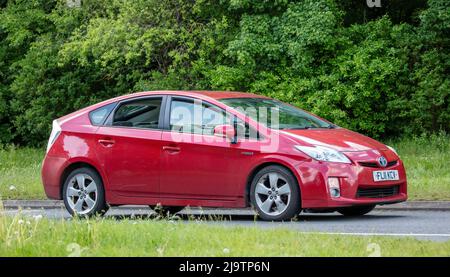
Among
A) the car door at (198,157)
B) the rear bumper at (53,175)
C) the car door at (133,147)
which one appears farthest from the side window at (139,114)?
the rear bumper at (53,175)

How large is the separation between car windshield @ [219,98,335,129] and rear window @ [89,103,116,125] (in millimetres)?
1681

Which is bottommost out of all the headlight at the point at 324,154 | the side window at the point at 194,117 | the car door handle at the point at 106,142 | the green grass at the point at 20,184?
the green grass at the point at 20,184

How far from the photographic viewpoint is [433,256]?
846cm

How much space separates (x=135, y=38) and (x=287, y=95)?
5193mm

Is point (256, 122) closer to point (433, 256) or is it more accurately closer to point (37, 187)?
point (433, 256)

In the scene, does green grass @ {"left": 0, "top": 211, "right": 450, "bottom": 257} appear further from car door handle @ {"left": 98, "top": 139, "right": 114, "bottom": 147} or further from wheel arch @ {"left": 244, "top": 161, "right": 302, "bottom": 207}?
car door handle @ {"left": 98, "top": 139, "right": 114, "bottom": 147}

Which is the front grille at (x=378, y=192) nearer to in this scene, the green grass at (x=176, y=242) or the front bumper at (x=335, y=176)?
the front bumper at (x=335, y=176)

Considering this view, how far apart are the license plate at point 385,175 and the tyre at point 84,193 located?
11.7ft

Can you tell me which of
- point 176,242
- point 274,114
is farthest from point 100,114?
point 176,242

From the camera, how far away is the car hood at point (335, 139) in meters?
12.8

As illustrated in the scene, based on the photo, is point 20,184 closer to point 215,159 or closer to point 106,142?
point 106,142

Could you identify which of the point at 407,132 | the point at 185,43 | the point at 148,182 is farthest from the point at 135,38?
the point at 148,182

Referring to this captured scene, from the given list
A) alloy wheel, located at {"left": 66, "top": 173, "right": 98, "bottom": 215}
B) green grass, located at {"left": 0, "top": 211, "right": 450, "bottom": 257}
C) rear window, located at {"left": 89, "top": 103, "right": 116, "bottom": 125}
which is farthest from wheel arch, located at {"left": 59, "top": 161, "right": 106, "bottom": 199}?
green grass, located at {"left": 0, "top": 211, "right": 450, "bottom": 257}

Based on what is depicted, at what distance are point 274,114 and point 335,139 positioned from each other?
100 centimetres
